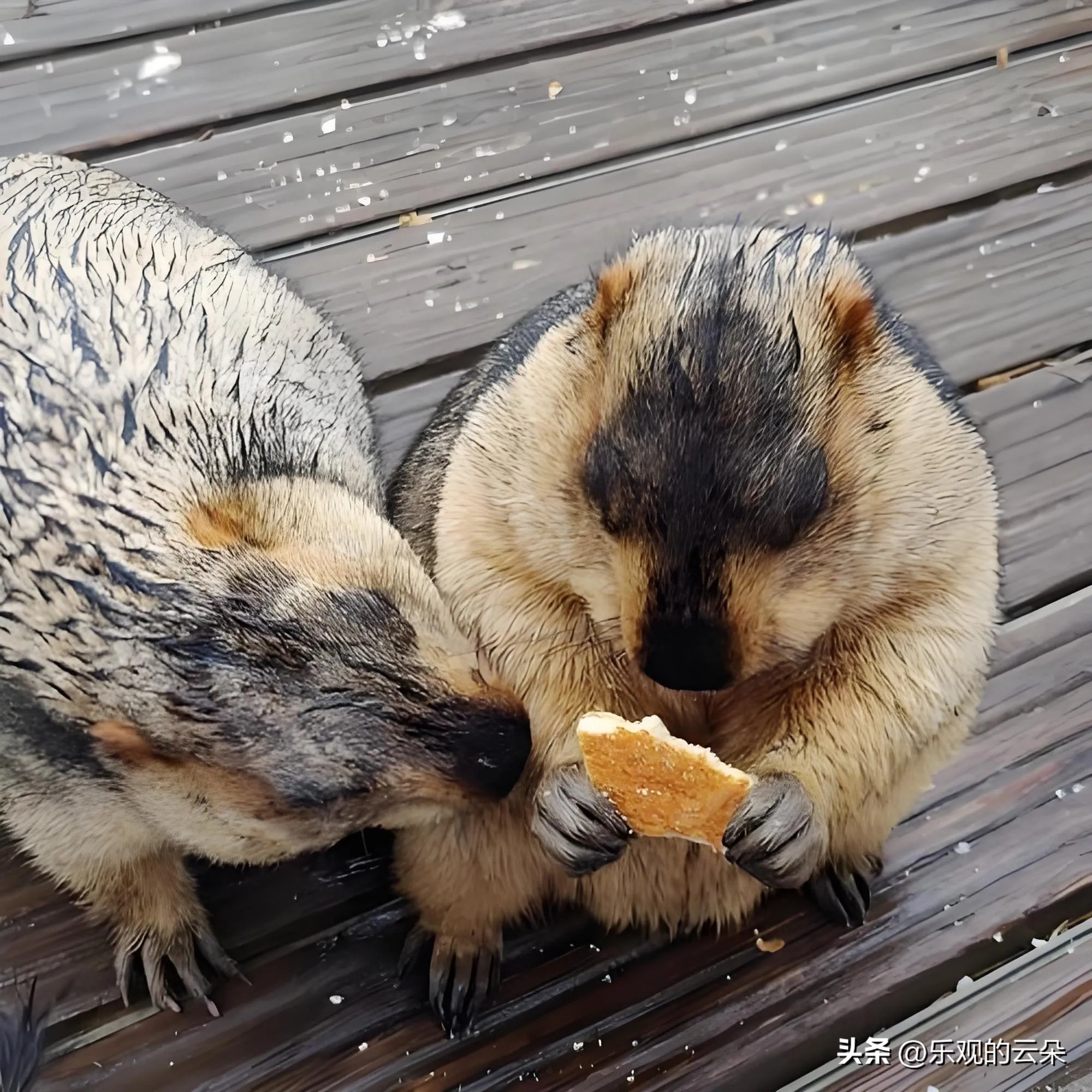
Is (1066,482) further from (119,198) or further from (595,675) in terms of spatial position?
(119,198)

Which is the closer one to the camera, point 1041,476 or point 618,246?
point 1041,476

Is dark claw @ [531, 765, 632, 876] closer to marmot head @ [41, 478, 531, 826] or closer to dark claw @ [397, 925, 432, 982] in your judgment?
marmot head @ [41, 478, 531, 826]

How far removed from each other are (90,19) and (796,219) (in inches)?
68.8

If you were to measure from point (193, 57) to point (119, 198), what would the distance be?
0.76 metres

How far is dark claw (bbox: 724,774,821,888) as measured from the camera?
147 cm

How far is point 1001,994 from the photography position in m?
1.96

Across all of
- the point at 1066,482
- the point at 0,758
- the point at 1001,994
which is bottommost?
the point at 1001,994

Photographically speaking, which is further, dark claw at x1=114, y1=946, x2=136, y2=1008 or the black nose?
dark claw at x1=114, y1=946, x2=136, y2=1008

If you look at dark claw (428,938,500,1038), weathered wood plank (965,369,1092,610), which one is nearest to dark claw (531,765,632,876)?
dark claw (428,938,500,1038)

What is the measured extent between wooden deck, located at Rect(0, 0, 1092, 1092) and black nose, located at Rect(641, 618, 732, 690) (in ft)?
2.78

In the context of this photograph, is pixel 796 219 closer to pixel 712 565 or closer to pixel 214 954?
pixel 712 565

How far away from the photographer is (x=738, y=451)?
126 centimetres

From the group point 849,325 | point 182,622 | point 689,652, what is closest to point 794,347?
point 849,325

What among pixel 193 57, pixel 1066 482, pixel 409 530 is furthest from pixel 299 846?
pixel 193 57
